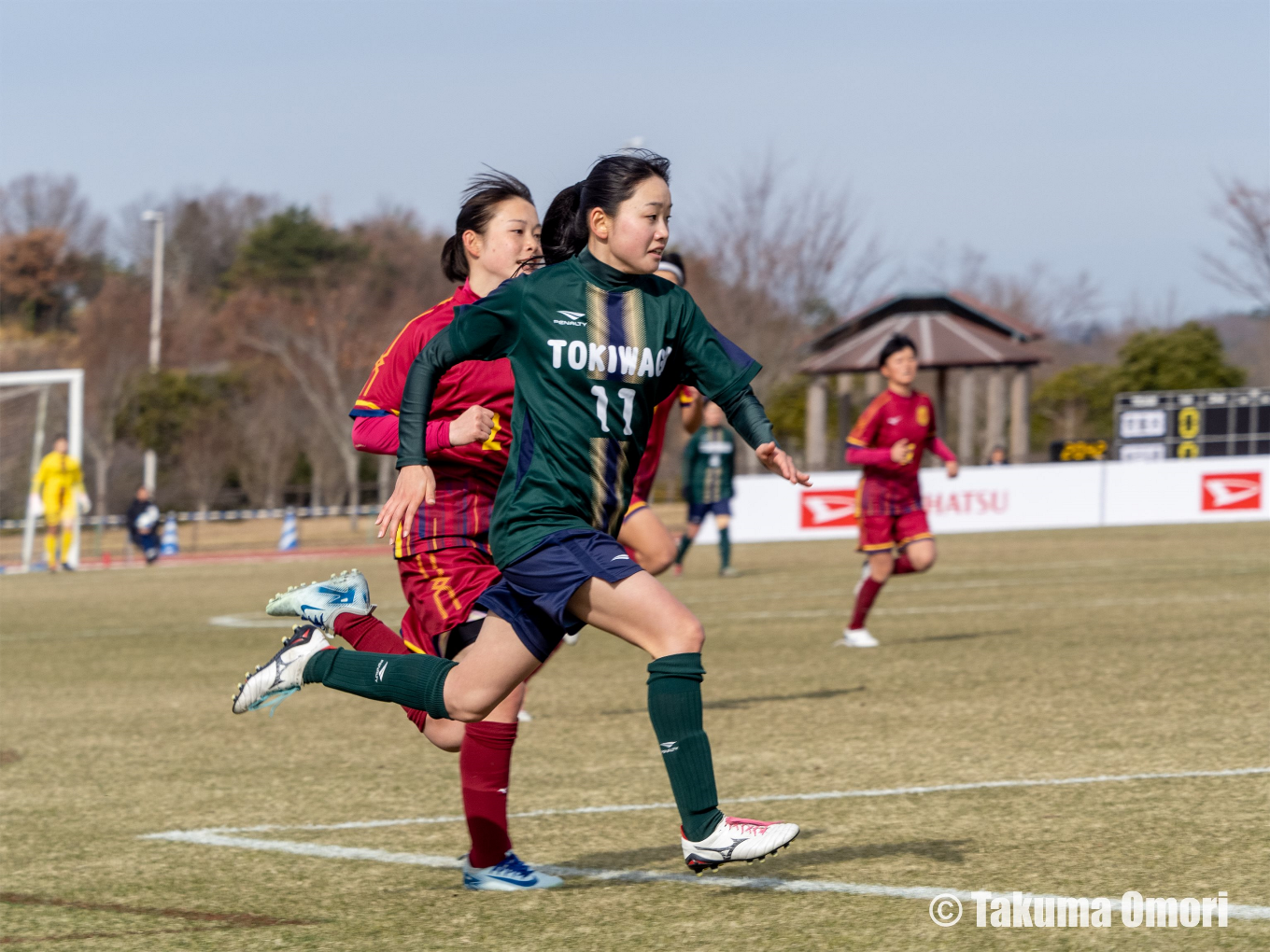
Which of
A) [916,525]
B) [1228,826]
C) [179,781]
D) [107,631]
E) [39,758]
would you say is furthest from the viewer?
[107,631]

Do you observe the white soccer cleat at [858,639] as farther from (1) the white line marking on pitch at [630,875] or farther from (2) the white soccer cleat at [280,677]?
(2) the white soccer cleat at [280,677]

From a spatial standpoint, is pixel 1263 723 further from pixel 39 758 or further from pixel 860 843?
pixel 39 758

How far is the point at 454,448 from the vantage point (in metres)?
4.90

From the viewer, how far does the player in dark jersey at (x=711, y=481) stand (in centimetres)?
1906

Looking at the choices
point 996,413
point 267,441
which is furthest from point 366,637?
point 996,413

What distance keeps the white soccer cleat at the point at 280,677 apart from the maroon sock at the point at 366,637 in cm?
24

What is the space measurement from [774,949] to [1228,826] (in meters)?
1.85

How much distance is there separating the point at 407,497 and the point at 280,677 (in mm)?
901

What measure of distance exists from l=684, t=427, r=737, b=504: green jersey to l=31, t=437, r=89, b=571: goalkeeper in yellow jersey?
964cm

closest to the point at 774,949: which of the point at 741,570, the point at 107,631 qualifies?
the point at 107,631

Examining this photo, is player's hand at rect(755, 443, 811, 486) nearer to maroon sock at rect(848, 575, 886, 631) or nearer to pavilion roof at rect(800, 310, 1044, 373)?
maroon sock at rect(848, 575, 886, 631)

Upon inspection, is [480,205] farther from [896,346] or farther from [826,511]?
[826,511]

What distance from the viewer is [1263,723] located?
22.1 feet

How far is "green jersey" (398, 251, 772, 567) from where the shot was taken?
13.2 ft
